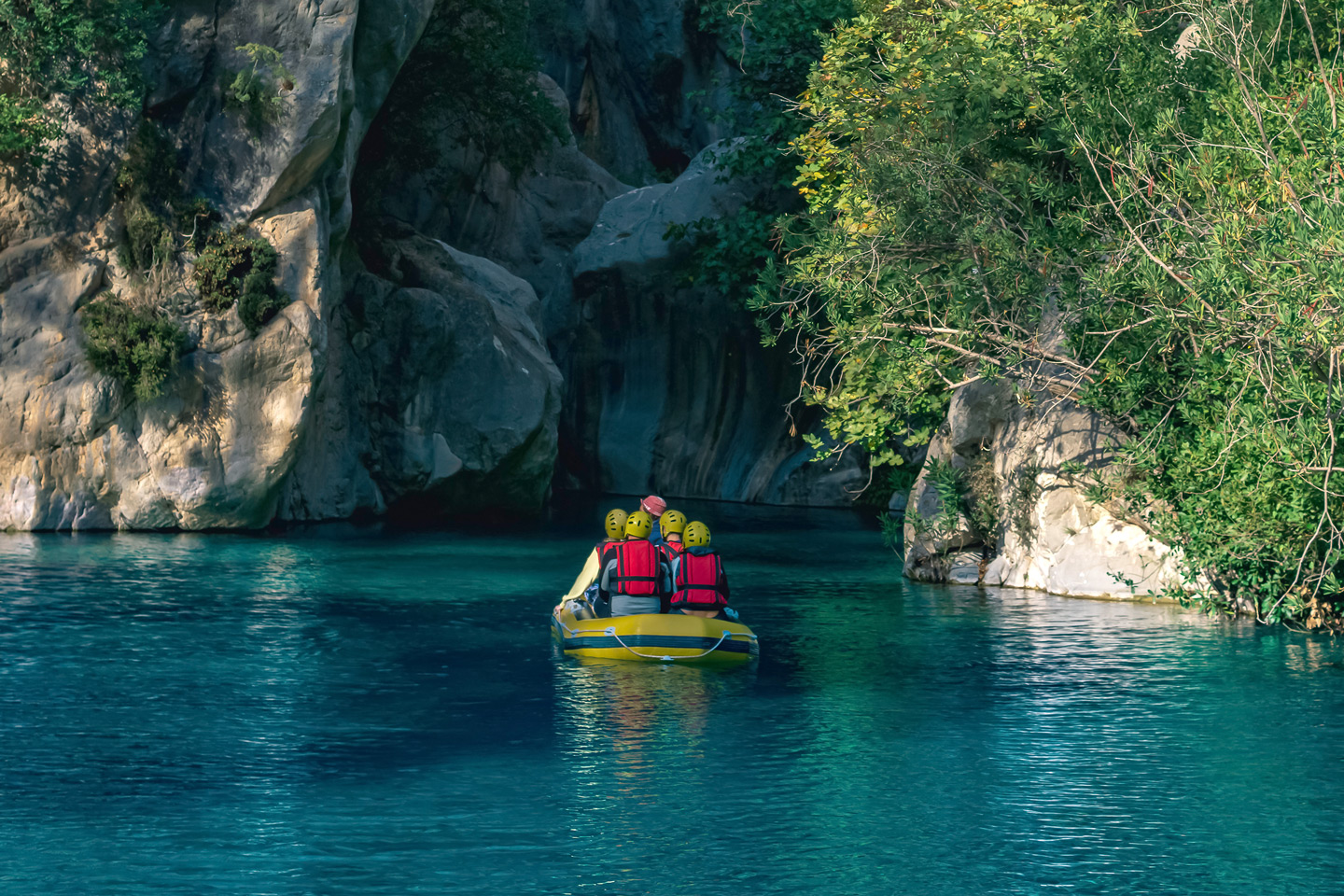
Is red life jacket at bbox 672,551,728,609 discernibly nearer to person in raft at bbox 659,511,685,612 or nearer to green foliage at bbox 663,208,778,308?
person in raft at bbox 659,511,685,612

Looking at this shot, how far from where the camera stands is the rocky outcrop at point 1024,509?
64.5ft

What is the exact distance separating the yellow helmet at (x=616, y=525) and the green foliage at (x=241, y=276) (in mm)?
14510

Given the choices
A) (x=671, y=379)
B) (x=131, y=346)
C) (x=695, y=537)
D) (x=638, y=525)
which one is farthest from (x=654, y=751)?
(x=671, y=379)

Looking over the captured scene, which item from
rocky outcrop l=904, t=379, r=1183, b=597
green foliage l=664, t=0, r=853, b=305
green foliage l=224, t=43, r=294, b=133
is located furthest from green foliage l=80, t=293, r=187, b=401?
rocky outcrop l=904, t=379, r=1183, b=597

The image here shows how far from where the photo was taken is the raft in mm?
14836

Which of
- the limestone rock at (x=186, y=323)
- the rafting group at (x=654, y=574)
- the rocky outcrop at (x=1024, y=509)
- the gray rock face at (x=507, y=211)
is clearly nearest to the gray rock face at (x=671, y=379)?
the gray rock face at (x=507, y=211)

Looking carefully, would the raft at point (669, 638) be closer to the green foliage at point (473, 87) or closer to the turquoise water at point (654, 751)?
the turquoise water at point (654, 751)

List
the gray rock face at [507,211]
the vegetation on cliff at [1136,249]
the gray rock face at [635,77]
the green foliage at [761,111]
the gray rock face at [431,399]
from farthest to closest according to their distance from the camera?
the gray rock face at [635,77] → the gray rock face at [507,211] → the gray rock face at [431,399] → the green foliage at [761,111] → the vegetation on cliff at [1136,249]

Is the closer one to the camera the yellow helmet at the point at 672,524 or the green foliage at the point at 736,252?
the yellow helmet at the point at 672,524

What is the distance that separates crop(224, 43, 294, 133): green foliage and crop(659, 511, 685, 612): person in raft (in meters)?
15.2

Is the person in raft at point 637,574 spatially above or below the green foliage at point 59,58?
below

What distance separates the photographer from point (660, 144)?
59.3 metres

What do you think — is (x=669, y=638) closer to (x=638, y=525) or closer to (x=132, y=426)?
(x=638, y=525)

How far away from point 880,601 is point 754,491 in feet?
62.1
